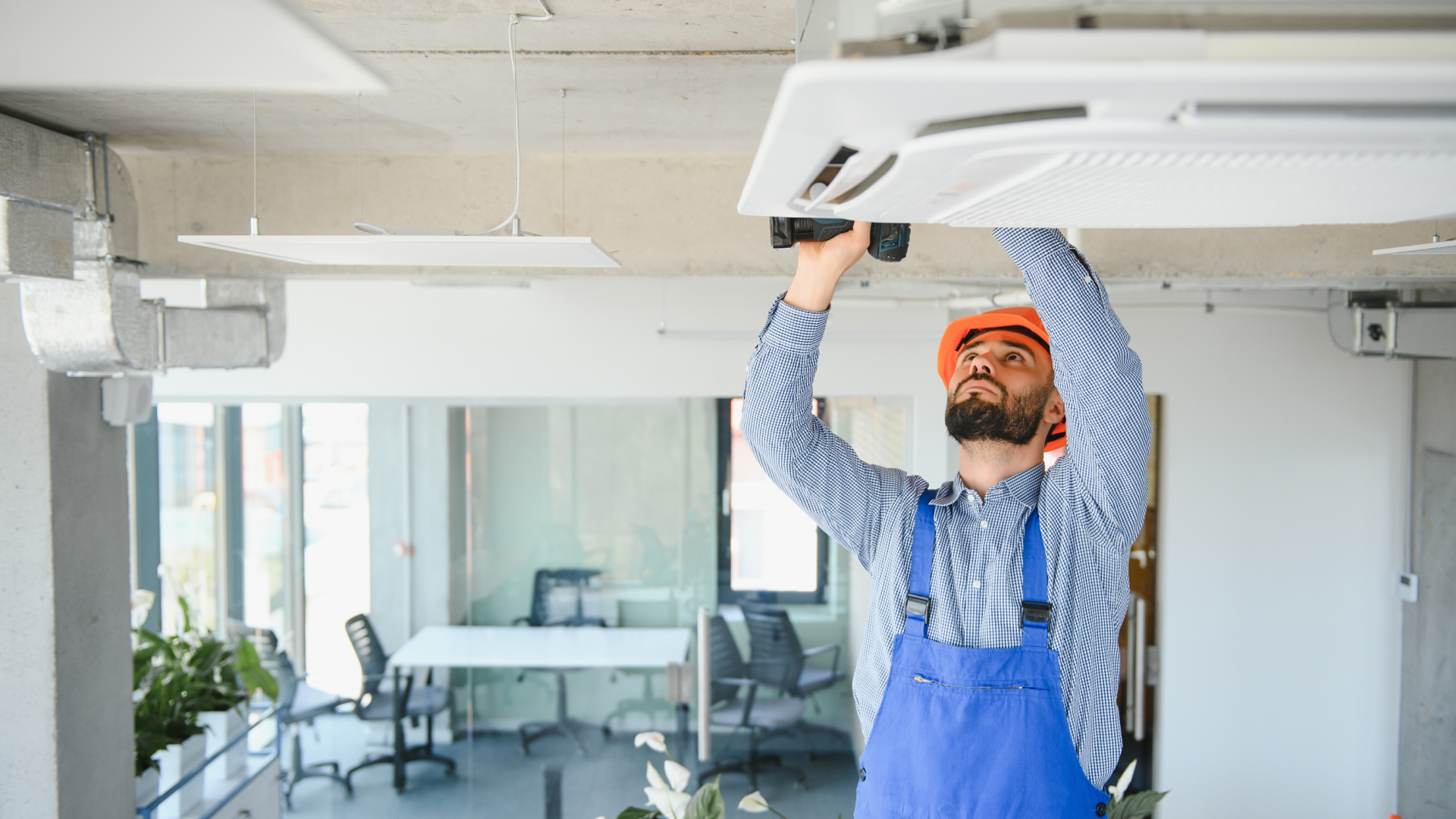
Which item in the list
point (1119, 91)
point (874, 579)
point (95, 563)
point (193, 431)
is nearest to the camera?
point (1119, 91)

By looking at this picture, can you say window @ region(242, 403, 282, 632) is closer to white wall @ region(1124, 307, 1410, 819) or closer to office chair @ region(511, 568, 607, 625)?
office chair @ region(511, 568, 607, 625)

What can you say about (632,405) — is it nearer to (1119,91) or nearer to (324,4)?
(324,4)

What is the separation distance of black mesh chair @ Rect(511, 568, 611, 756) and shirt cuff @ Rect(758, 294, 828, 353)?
3.64m

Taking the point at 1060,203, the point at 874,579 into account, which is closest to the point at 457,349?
the point at 874,579

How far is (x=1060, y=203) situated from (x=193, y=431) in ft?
19.1

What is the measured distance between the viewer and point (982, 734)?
1.45 m

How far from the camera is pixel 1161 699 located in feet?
15.6

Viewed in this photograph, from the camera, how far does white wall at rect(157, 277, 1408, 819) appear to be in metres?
4.62

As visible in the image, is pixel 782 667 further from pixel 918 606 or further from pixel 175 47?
pixel 175 47

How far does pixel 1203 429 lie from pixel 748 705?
2.85 m

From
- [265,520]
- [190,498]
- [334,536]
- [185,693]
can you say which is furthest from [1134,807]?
[190,498]

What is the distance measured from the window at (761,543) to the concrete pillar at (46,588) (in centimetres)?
286

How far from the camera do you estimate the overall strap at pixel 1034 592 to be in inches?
57.7

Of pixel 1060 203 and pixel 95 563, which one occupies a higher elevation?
pixel 1060 203
